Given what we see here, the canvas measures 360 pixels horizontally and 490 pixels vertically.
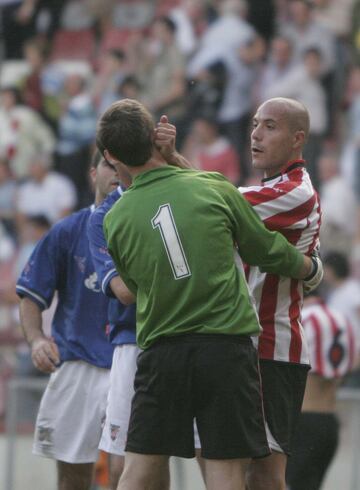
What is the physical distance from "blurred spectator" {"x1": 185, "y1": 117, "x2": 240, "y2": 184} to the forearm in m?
7.30

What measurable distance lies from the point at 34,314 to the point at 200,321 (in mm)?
1739

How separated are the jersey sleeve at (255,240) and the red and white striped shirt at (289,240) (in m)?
0.19

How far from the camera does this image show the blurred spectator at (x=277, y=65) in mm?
14452

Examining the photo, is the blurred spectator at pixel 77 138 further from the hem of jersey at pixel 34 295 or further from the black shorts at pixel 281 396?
the black shorts at pixel 281 396

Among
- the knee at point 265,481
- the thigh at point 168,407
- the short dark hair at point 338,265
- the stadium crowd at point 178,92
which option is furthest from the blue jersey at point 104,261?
the short dark hair at point 338,265

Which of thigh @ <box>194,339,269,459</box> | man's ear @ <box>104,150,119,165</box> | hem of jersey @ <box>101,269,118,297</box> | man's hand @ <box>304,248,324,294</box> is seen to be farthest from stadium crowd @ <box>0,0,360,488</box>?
thigh @ <box>194,339,269,459</box>

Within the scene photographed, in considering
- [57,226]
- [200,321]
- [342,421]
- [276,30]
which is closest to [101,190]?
[57,226]

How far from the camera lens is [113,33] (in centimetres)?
1766

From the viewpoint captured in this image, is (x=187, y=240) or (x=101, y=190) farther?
(x=101, y=190)

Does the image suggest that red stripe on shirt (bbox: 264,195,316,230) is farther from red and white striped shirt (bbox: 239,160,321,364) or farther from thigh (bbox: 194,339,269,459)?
thigh (bbox: 194,339,269,459)

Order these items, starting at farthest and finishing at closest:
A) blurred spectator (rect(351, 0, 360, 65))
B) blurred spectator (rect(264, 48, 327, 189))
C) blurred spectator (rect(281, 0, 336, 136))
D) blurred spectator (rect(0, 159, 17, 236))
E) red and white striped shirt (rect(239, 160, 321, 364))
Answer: blurred spectator (rect(0, 159, 17, 236)), blurred spectator (rect(351, 0, 360, 65)), blurred spectator (rect(281, 0, 336, 136)), blurred spectator (rect(264, 48, 327, 189)), red and white striped shirt (rect(239, 160, 321, 364))

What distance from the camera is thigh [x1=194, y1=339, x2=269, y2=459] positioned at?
565 centimetres

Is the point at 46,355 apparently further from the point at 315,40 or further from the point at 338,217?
the point at 315,40

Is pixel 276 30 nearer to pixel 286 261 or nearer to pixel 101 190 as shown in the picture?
pixel 101 190
